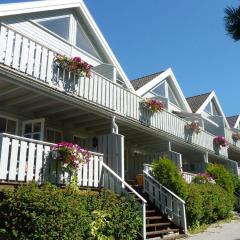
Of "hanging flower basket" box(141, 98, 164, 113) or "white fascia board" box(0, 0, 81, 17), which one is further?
"hanging flower basket" box(141, 98, 164, 113)

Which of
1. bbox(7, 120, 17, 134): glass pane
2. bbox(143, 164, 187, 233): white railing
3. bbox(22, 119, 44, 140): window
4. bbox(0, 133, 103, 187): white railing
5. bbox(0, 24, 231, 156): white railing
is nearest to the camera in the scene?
bbox(0, 133, 103, 187): white railing

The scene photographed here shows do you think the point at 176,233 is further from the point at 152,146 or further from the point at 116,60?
the point at 116,60

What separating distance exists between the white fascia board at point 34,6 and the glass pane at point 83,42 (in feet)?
4.29

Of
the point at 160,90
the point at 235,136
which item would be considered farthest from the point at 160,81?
the point at 235,136

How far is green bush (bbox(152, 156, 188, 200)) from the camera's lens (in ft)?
47.5

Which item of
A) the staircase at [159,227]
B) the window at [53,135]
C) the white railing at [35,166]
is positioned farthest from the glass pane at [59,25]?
the staircase at [159,227]

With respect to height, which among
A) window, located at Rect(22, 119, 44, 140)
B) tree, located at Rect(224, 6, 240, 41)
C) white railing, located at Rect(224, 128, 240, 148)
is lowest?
window, located at Rect(22, 119, 44, 140)

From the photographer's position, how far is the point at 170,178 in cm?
1471

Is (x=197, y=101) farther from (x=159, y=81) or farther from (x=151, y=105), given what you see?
(x=151, y=105)

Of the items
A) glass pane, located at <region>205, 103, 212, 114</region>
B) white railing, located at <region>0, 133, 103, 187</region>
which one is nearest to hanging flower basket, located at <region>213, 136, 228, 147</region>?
glass pane, located at <region>205, 103, 212, 114</region>

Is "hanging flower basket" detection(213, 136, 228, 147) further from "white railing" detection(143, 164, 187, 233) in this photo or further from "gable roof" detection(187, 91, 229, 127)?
"white railing" detection(143, 164, 187, 233)

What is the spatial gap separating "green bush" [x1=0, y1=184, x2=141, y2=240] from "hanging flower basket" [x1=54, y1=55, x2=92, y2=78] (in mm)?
4207

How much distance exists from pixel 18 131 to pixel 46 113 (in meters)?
1.22

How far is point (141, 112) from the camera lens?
16.5 m
